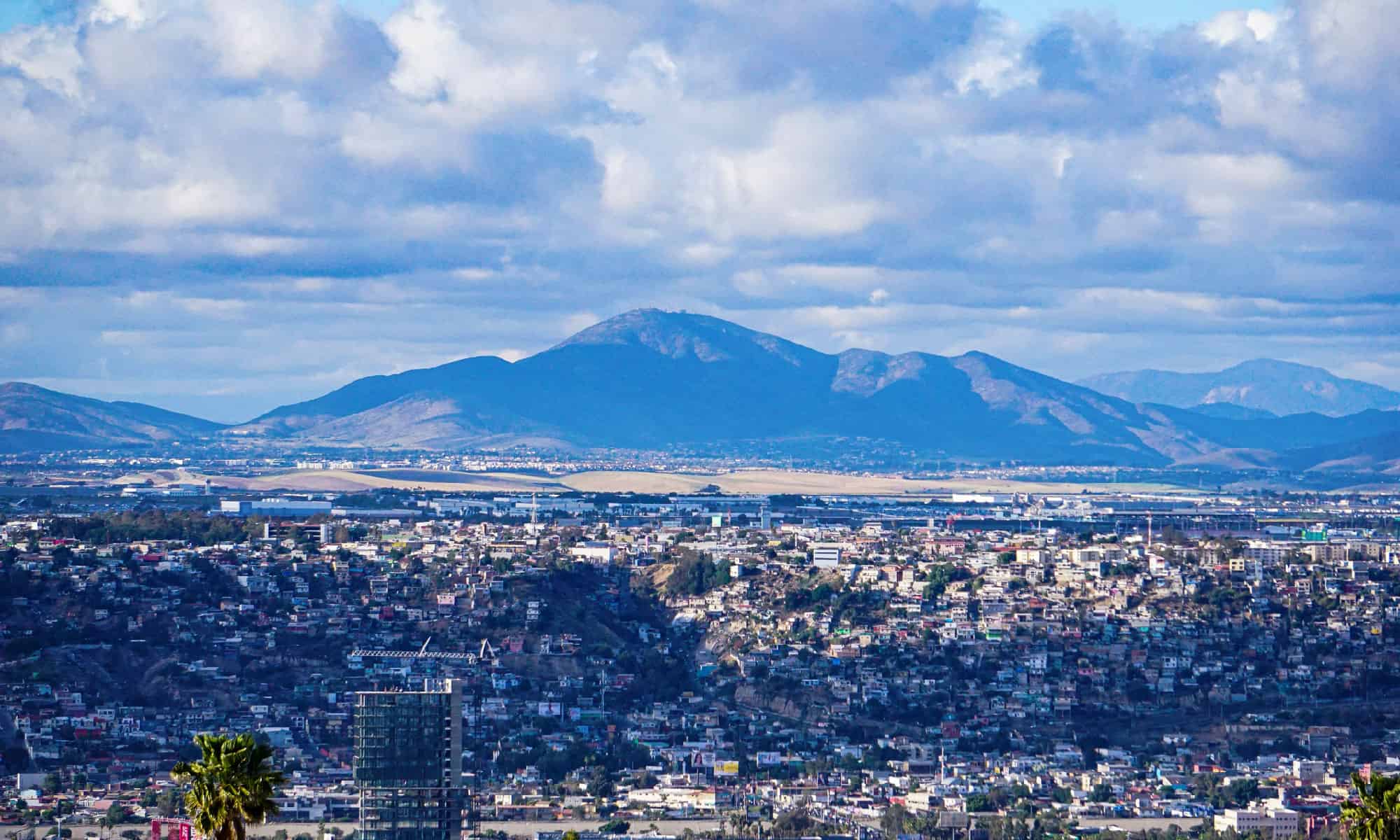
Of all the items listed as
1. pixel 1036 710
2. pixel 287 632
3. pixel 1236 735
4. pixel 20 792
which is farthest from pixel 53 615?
pixel 1236 735

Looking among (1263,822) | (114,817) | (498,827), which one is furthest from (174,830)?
(1263,822)

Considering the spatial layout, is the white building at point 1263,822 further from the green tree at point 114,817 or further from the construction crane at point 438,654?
the construction crane at point 438,654

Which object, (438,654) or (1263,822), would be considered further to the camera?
(438,654)

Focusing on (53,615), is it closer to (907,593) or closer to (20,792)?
(20,792)

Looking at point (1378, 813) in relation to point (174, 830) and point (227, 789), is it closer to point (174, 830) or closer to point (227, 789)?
point (227, 789)

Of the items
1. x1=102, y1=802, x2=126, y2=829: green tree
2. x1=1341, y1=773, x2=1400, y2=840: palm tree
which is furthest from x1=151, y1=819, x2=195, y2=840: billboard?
x1=1341, y1=773, x2=1400, y2=840: palm tree

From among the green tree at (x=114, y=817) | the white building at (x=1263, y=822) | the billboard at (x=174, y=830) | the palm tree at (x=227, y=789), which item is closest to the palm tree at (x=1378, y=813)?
the palm tree at (x=227, y=789)
